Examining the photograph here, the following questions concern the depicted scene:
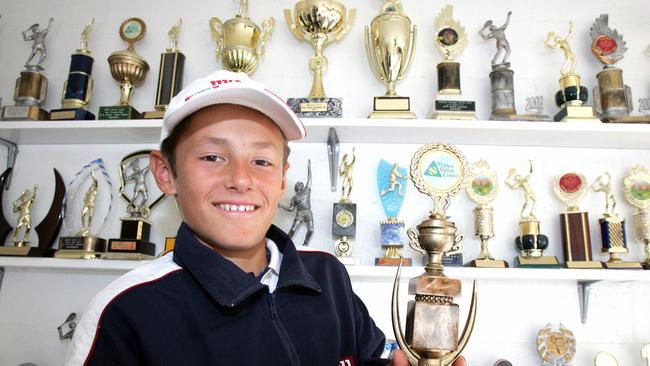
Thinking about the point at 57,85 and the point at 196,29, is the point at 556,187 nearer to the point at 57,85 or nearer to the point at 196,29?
the point at 196,29

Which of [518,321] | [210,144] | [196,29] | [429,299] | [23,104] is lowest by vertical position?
[518,321]

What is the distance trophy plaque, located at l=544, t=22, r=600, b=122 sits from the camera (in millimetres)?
1566

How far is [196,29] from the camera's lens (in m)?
1.88

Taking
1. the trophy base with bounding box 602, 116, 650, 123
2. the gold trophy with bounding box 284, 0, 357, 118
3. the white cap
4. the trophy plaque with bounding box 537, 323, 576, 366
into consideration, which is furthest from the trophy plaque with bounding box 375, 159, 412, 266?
the white cap

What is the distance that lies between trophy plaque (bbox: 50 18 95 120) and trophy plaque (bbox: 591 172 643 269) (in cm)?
170

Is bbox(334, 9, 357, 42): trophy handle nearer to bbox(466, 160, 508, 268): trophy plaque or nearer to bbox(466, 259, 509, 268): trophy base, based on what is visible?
bbox(466, 160, 508, 268): trophy plaque

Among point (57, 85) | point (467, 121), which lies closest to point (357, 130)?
point (467, 121)

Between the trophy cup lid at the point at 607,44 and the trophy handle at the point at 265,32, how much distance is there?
1.11m

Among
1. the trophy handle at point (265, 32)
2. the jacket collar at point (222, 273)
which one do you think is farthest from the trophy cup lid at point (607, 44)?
the jacket collar at point (222, 273)

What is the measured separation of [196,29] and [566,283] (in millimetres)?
1553

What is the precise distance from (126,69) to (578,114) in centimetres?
148

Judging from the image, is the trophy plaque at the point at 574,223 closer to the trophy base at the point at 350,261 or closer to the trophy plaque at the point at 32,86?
the trophy base at the point at 350,261

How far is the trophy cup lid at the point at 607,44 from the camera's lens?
1.69 metres

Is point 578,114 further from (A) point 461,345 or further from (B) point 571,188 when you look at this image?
(A) point 461,345
